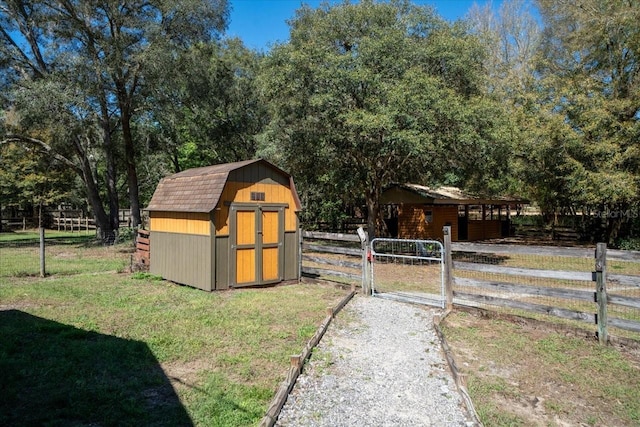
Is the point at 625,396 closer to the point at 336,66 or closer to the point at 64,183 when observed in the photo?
the point at 336,66

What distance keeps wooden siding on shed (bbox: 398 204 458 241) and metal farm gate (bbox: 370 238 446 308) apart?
3621 mm

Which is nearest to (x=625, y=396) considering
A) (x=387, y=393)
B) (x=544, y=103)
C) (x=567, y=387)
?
(x=567, y=387)

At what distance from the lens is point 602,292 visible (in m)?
5.50

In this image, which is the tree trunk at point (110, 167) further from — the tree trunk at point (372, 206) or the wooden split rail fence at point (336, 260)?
the wooden split rail fence at point (336, 260)

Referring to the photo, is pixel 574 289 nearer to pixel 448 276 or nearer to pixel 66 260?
pixel 448 276

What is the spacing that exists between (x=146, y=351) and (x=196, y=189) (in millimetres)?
4891

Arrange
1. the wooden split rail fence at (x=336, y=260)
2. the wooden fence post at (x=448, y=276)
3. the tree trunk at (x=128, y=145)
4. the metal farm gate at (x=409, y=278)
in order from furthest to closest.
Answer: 1. the tree trunk at (x=128, y=145)
2. the wooden split rail fence at (x=336, y=260)
3. the metal farm gate at (x=409, y=278)
4. the wooden fence post at (x=448, y=276)

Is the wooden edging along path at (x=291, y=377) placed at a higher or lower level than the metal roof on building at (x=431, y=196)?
lower

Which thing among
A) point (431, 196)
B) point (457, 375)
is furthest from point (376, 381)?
point (431, 196)

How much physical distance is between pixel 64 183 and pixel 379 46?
2674 cm

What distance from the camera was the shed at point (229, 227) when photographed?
8.71 metres

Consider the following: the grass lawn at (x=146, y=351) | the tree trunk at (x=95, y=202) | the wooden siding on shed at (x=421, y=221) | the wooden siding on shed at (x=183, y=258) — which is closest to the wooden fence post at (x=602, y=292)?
the grass lawn at (x=146, y=351)

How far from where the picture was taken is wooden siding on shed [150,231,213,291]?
343 inches

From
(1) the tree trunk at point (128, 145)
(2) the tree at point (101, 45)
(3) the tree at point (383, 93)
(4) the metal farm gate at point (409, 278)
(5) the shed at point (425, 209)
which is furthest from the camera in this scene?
(5) the shed at point (425, 209)
